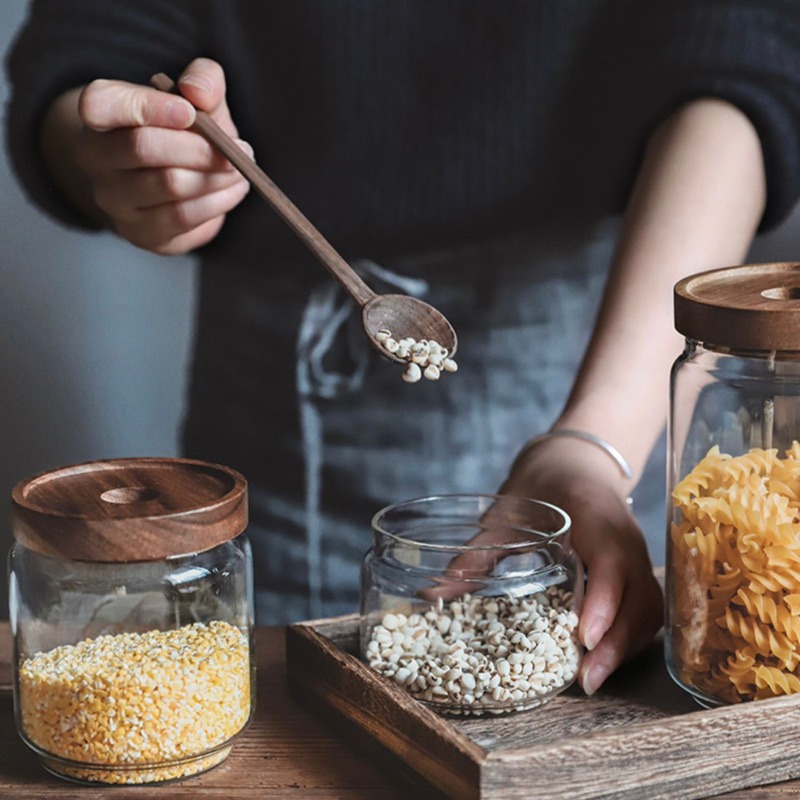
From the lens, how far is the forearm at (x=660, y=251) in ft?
3.25

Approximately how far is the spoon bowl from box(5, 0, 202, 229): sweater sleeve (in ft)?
1.77

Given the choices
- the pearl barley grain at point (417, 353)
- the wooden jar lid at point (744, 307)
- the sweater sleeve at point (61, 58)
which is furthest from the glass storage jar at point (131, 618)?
the sweater sleeve at point (61, 58)

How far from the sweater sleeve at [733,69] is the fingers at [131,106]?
1.74 feet

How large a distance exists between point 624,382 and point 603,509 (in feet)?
0.84

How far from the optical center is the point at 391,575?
68 cm

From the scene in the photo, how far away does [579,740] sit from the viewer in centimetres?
56

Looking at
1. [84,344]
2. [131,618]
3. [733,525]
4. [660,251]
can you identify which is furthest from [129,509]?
[84,344]

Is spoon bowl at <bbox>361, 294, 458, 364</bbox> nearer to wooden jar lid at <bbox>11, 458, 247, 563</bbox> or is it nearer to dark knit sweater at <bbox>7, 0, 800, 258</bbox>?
wooden jar lid at <bbox>11, 458, 247, 563</bbox>

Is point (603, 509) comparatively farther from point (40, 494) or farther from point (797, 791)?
point (40, 494)

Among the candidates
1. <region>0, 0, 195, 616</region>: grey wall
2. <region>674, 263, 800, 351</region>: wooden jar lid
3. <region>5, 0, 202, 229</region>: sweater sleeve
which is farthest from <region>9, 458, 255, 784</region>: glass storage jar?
<region>0, 0, 195, 616</region>: grey wall

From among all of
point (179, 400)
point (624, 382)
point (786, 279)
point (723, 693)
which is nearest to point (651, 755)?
point (723, 693)

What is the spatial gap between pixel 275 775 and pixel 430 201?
782 mm

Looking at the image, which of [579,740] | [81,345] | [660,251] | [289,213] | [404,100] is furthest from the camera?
[81,345]

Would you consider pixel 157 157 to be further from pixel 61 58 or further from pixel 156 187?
pixel 61 58
